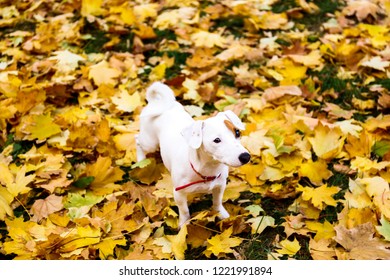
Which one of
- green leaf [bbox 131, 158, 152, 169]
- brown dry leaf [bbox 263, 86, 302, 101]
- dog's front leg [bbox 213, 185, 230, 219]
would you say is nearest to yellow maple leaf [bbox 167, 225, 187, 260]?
dog's front leg [bbox 213, 185, 230, 219]

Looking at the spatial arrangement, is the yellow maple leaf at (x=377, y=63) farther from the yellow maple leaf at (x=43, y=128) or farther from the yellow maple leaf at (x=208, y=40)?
the yellow maple leaf at (x=43, y=128)

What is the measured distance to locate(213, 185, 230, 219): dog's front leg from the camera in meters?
2.26

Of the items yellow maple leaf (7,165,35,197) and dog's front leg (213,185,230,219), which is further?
yellow maple leaf (7,165,35,197)

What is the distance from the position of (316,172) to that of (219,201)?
2.06ft

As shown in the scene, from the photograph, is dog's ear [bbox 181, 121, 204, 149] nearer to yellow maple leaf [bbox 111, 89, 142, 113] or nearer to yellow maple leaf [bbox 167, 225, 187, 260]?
yellow maple leaf [bbox 167, 225, 187, 260]

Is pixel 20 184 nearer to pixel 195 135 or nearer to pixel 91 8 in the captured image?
pixel 195 135

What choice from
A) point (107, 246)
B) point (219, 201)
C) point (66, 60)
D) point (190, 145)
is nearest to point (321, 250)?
point (219, 201)

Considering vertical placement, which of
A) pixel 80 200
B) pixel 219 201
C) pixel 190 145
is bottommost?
pixel 80 200

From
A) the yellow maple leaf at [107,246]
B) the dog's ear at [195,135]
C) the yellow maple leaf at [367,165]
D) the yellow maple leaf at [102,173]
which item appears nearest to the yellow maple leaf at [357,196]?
the yellow maple leaf at [367,165]

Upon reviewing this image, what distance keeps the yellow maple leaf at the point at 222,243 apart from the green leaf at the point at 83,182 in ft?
2.68

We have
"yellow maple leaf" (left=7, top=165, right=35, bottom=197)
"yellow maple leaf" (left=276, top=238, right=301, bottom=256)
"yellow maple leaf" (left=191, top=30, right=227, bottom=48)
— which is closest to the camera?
"yellow maple leaf" (left=276, top=238, right=301, bottom=256)

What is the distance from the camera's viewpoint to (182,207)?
7.47ft

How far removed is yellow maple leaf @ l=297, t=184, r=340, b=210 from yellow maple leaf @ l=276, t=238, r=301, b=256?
0.27 metres

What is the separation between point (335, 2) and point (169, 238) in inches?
131
